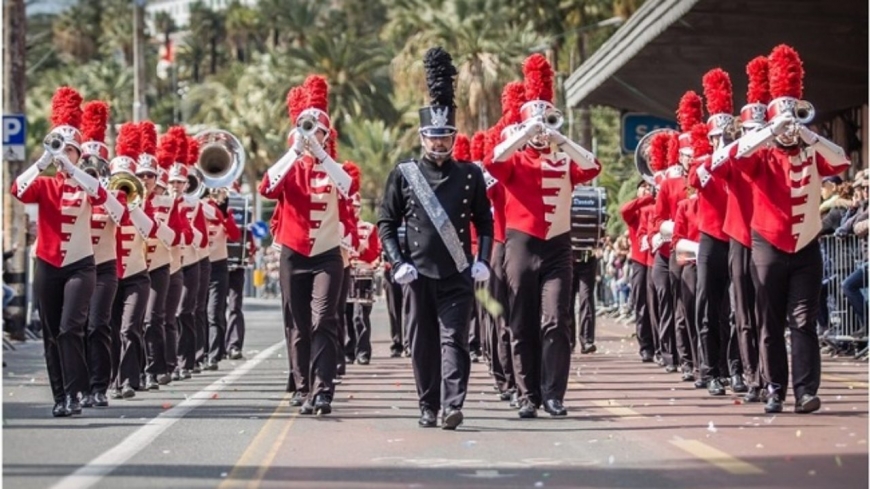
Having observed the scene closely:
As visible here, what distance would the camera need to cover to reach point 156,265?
61.7 ft

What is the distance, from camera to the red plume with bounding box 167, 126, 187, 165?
66.7ft

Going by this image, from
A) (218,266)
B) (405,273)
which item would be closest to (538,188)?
(405,273)

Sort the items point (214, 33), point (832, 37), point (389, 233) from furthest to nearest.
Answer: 1. point (214, 33)
2. point (832, 37)
3. point (389, 233)

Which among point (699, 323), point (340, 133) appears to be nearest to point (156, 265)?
point (699, 323)

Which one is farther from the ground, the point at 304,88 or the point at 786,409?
the point at 304,88

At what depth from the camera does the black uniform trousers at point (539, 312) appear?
14.5m

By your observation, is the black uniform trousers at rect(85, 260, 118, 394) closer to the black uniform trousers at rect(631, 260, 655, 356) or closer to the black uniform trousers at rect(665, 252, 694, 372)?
the black uniform trousers at rect(665, 252, 694, 372)

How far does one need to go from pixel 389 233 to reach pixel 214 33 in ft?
348

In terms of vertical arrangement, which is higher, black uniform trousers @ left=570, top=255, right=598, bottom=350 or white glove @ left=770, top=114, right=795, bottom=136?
white glove @ left=770, top=114, right=795, bottom=136

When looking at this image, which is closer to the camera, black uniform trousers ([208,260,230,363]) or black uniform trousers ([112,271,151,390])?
black uniform trousers ([112,271,151,390])

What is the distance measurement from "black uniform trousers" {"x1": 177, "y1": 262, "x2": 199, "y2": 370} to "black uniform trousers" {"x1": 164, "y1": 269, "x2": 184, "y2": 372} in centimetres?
83

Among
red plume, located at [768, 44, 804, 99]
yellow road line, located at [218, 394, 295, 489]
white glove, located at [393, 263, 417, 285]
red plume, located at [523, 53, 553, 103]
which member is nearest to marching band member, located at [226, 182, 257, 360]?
yellow road line, located at [218, 394, 295, 489]

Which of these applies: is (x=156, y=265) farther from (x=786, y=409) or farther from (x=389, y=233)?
(x=786, y=409)

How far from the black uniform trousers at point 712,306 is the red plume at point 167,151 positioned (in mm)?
5669
